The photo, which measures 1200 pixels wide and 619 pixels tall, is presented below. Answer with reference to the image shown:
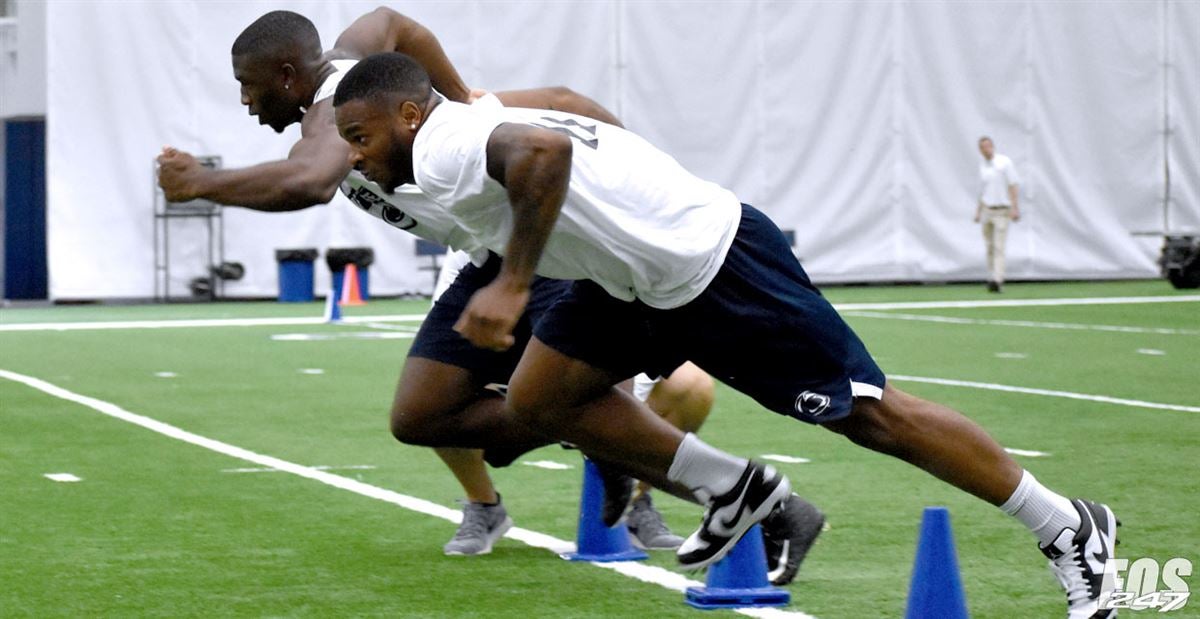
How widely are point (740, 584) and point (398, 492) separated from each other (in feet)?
9.02

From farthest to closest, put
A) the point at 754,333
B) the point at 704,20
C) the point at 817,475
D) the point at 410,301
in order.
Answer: the point at 704,20, the point at 410,301, the point at 817,475, the point at 754,333

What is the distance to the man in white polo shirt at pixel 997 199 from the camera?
77.9ft

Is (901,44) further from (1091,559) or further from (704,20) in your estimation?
(1091,559)

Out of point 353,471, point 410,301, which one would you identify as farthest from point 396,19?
point 410,301

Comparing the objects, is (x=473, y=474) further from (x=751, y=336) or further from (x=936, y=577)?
(x=936, y=577)

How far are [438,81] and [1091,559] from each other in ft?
9.09

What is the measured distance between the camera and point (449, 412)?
18.9ft

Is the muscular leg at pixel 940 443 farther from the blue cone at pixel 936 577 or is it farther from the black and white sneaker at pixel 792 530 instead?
the black and white sneaker at pixel 792 530

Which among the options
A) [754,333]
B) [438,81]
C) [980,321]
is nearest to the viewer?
[754,333]

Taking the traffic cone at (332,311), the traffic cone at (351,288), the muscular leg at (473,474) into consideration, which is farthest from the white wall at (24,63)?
the muscular leg at (473,474)

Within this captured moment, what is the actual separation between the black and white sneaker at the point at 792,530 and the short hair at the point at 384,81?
1.54m

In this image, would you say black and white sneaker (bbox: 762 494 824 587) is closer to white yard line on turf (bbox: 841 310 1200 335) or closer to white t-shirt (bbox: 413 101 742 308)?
white t-shirt (bbox: 413 101 742 308)

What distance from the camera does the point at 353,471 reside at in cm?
811

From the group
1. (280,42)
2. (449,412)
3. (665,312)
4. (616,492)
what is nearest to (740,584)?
(616,492)
